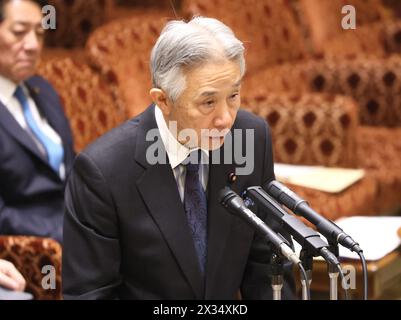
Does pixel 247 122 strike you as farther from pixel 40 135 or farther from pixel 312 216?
pixel 40 135

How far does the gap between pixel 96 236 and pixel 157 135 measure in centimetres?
29

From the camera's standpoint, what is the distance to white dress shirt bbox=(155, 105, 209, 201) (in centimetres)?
209

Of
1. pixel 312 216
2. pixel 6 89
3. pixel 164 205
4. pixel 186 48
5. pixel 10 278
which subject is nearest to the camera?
pixel 312 216

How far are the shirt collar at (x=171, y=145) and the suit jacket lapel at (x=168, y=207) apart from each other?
2cm

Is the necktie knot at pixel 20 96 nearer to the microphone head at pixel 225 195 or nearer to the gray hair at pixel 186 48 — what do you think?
the gray hair at pixel 186 48

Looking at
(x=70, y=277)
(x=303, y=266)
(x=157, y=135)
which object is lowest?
(x=70, y=277)

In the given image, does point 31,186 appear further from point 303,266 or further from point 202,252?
point 303,266

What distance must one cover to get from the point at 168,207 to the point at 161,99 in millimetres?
283

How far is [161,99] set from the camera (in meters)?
1.98

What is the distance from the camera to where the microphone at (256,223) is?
1.52m

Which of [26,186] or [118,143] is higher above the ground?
[118,143]

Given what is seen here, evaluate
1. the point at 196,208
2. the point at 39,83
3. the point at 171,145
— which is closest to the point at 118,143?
the point at 171,145
